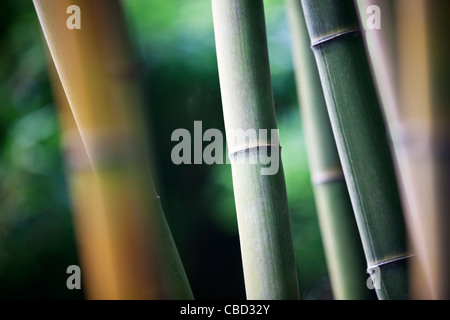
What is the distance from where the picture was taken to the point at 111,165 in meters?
0.60

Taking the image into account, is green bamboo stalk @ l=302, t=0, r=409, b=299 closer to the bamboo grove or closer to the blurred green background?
the bamboo grove

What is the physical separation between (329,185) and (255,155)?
0.87 ft

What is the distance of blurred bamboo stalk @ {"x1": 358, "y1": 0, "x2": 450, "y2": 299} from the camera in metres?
0.64

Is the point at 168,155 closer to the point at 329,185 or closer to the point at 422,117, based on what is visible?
the point at 329,185

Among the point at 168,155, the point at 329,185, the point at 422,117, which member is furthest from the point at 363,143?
the point at 168,155

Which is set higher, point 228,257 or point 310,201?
point 310,201

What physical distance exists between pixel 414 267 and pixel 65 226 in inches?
49.6

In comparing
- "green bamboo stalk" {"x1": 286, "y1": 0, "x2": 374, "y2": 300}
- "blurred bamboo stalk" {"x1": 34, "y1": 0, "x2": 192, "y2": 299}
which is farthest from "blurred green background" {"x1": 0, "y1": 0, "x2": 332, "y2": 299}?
"blurred bamboo stalk" {"x1": 34, "y1": 0, "x2": 192, "y2": 299}

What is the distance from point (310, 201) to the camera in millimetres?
2012

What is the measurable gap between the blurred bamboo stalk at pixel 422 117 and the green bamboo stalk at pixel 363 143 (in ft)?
0.07

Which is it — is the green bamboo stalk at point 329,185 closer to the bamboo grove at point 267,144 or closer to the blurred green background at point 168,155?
the bamboo grove at point 267,144

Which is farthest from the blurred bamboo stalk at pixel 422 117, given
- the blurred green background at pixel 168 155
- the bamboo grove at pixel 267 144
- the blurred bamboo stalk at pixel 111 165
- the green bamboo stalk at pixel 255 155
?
the blurred green background at pixel 168 155

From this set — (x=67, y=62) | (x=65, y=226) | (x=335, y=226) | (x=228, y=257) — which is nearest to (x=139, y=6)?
(x=65, y=226)
